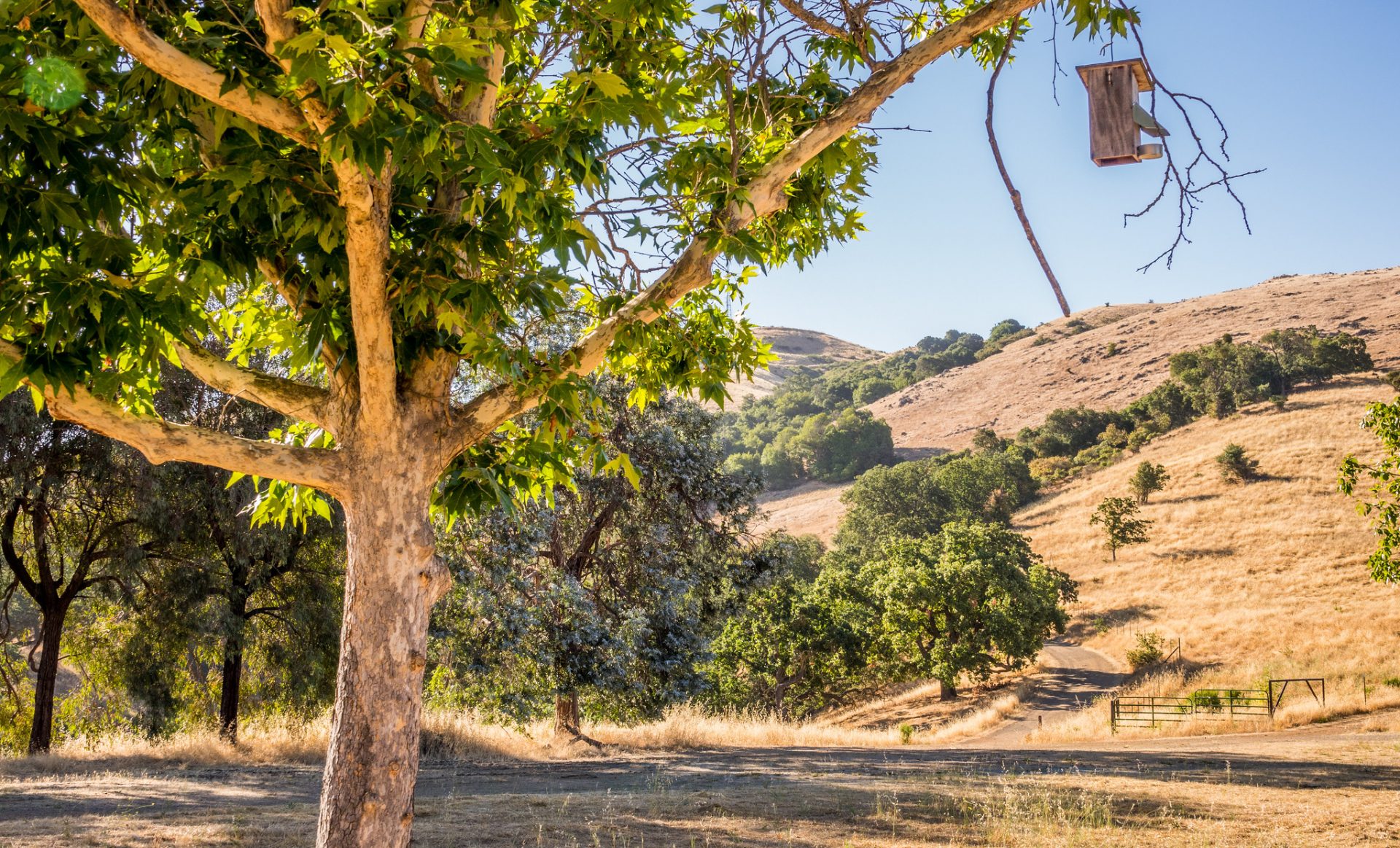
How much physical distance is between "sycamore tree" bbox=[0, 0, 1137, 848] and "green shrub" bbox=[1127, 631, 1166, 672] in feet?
127

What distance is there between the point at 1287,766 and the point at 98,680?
63.6ft

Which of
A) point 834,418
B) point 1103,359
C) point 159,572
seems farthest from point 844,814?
point 834,418

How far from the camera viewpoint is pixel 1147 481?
2334 inches

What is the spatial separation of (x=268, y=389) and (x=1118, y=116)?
404 cm

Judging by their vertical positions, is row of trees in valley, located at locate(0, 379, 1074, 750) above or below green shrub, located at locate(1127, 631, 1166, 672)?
above

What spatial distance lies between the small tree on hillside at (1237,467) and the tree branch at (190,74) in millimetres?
63610

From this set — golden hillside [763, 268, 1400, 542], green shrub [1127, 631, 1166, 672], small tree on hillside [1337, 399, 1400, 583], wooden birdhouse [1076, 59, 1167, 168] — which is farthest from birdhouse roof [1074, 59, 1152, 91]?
golden hillside [763, 268, 1400, 542]

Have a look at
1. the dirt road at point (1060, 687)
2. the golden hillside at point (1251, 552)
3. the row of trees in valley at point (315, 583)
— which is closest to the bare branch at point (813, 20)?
the row of trees in valley at point (315, 583)

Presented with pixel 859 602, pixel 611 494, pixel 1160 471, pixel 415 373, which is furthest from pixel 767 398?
pixel 415 373

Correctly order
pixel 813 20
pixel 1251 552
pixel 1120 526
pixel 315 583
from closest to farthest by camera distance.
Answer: pixel 813 20
pixel 315 583
pixel 1251 552
pixel 1120 526

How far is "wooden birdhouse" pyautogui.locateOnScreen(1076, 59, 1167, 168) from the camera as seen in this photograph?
3.80 metres

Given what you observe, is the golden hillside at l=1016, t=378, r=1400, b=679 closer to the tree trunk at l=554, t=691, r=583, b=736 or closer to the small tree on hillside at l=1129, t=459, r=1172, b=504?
the small tree on hillside at l=1129, t=459, r=1172, b=504

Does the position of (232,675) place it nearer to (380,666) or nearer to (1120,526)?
(380,666)

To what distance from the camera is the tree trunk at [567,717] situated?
15805 millimetres
